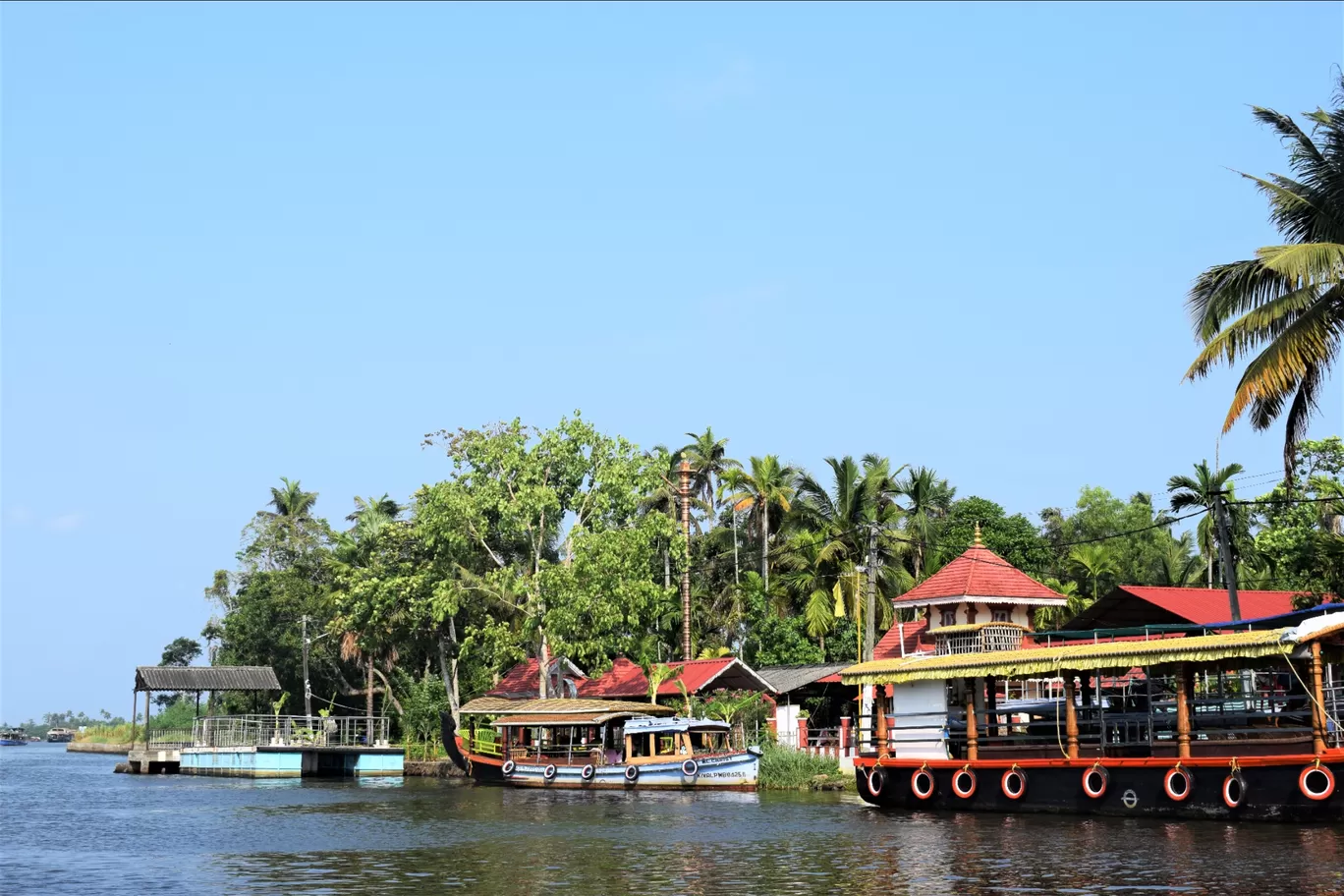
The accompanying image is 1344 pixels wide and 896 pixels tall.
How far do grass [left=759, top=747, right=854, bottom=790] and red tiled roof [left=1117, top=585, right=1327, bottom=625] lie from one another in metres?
11.6

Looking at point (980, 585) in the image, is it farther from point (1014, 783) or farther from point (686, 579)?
point (686, 579)

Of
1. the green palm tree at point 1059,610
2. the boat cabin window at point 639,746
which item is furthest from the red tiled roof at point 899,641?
the boat cabin window at point 639,746

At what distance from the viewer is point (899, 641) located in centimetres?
5425

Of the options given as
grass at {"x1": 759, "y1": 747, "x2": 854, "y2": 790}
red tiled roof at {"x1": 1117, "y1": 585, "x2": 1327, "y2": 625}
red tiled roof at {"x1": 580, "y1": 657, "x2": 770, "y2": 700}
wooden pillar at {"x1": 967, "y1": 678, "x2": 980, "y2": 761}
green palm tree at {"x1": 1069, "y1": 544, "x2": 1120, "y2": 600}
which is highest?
green palm tree at {"x1": 1069, "y1": 544, "x2": 1120, "y2": 600}

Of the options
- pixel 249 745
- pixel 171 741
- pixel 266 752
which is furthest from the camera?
pixel 171 741

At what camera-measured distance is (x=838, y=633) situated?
208ft

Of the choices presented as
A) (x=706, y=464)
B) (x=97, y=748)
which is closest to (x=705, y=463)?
(x=706, y=464)

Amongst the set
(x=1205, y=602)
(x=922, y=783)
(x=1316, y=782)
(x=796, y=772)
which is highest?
(x=1205, y=602)

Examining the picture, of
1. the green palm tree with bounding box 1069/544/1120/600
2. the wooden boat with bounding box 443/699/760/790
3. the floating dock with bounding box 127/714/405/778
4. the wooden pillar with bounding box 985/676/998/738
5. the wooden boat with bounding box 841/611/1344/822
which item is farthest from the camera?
the green palm tree with bounding box 1069/544/1120/600

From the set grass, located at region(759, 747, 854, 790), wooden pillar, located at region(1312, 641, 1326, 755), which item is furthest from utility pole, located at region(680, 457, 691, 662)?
wooden pillar, located at region(1312, 641, 1326, 755)

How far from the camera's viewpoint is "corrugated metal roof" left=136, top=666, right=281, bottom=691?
6938 cm

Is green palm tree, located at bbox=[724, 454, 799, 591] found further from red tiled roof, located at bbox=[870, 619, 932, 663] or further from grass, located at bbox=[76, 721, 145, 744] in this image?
grass, located at bbox=[76, 721, 145, 744]

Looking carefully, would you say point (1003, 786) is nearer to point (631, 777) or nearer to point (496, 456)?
point (631, 777)

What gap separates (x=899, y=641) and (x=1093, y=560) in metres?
19.3
